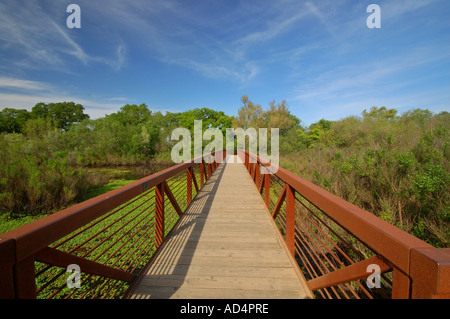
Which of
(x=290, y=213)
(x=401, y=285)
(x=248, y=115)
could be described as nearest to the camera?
(x=401, y=285)

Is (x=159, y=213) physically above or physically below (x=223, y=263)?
above

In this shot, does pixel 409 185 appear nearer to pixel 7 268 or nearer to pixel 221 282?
pixel 221 282

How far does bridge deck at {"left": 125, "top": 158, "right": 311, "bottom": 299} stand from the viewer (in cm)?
161

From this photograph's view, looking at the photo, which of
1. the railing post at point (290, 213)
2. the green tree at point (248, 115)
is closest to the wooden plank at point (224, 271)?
the railing post at point (290, 213)

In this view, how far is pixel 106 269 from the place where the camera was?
4.56 ft

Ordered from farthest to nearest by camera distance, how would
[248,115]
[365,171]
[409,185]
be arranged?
[248,115], [365,171], [409,185]

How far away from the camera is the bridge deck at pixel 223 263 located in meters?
1.61

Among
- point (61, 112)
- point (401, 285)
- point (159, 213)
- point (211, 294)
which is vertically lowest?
point (211, 294)

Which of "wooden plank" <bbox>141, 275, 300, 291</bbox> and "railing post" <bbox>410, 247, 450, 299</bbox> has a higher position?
"railing post" <bbox>410, 247, 450, 299</bbox>

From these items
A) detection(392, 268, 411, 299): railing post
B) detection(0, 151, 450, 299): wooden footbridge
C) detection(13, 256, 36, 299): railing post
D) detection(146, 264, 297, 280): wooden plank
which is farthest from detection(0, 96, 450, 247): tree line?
detection(13, 256, 36, 299): railing post

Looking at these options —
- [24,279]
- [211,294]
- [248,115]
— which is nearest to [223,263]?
[211,294]

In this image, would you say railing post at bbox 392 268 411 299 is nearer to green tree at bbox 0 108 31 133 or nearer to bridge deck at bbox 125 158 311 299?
bridge deck at bbox 125 158 311 299

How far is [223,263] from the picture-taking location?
2.00 metres
